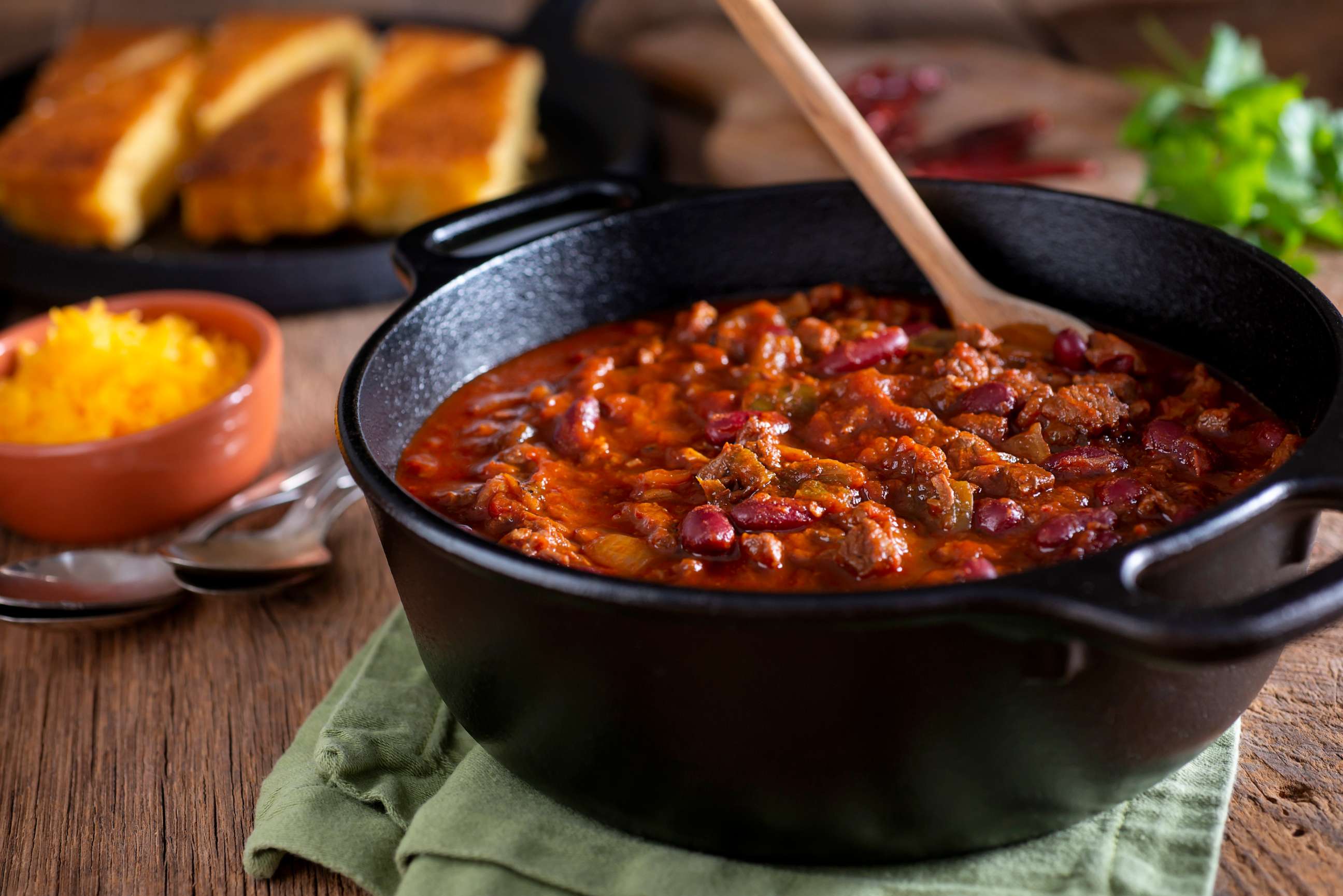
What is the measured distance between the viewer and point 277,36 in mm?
6293

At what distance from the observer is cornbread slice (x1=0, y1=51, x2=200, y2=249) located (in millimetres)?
5105

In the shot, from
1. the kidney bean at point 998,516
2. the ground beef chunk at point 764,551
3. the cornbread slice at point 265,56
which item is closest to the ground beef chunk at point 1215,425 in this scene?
the kidney bean at point 998,516

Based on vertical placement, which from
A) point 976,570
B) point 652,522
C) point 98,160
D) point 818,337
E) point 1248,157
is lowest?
point 98,160

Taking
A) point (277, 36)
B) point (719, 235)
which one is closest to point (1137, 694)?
point (719, 235)

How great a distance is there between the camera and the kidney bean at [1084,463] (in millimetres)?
2744

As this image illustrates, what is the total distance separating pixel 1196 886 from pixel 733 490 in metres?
1.14

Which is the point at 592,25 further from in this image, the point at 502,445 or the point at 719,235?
the point at 502,445

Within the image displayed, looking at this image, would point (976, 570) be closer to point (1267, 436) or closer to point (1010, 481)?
point (1010, 481)

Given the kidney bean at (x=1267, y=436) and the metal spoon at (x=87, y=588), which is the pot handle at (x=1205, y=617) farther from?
the metal spoon at (x=87, y=588)

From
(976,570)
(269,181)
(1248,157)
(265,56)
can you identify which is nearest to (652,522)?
(976,570)

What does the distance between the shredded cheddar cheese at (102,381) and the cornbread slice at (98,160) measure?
4.48ft

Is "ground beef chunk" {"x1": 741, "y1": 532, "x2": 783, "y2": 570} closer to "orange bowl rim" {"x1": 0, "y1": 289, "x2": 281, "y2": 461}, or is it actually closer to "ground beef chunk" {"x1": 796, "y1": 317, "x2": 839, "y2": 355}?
"ground beef chunk" {"x1": 796, "y1": 317, "x2": 839, "y2": 355}

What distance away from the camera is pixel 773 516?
2.57m

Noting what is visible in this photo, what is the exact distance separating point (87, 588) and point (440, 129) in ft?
8.67
